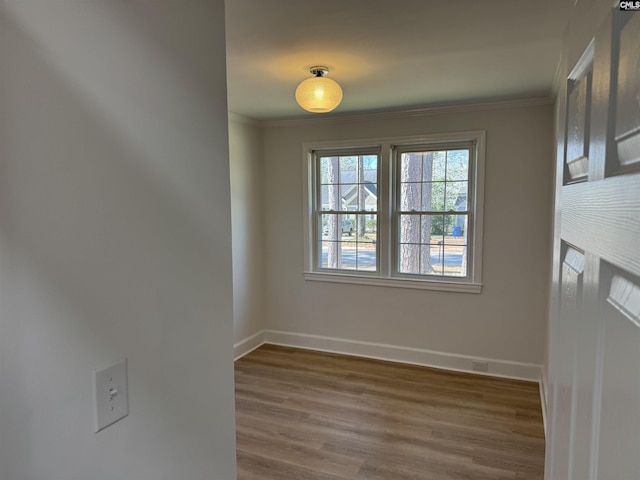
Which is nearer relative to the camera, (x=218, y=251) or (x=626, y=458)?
(x=626, y=458)

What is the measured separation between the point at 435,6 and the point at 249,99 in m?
2.01

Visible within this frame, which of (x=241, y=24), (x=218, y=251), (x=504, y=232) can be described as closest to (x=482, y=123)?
(x=504, y=232)

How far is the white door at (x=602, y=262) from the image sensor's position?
532 millimetres

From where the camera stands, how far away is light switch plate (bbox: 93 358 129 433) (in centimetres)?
80

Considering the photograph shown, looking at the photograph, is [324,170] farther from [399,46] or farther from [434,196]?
[399,46]

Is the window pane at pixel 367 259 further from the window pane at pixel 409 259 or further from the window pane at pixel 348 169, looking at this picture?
the window pane at pixel 348 169

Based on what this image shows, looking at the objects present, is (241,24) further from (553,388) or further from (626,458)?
(626,458)

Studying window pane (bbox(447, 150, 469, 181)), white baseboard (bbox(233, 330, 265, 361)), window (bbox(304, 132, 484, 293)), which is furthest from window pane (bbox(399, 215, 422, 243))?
white baseboard (bbox(233, 330, 265, 361))

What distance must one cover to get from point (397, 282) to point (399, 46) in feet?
7.88

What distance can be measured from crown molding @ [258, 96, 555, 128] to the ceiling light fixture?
1.47 meters

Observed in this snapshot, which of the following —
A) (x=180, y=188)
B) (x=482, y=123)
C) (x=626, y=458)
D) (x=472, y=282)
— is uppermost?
(x=482, y=123)

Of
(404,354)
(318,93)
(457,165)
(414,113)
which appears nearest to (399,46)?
(318,93)

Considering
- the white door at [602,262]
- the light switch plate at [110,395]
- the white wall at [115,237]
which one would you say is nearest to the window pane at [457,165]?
the white door at [602,262]

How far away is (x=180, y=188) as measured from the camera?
3.25ft
